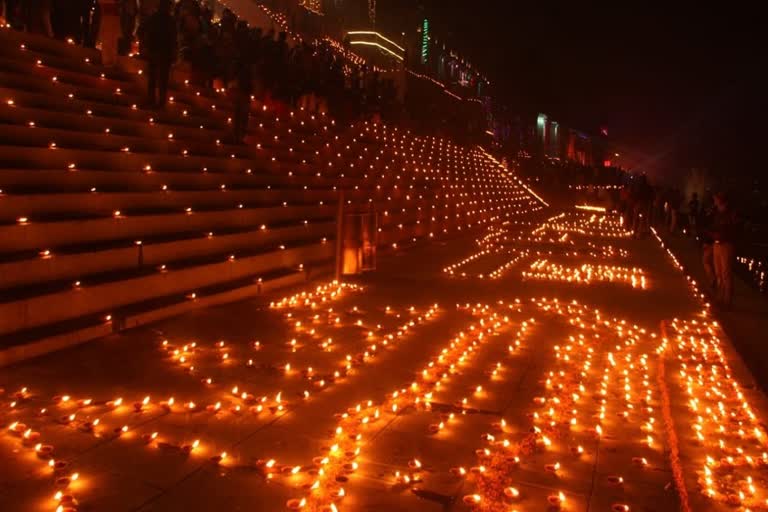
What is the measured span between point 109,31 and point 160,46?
1567mm

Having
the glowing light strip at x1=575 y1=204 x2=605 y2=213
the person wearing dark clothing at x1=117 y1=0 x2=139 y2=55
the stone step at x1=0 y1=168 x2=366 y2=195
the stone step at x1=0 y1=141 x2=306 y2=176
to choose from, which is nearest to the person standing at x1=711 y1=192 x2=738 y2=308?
the stone step at x1=0 y1=168 x2=366 y2=195

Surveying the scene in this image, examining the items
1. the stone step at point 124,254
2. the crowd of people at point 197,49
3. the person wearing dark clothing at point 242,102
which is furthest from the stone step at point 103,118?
the stone step at point 124,254

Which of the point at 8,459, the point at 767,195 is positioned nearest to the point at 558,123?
the point at 767,195

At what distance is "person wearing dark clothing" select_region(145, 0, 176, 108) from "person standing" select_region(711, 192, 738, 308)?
7.97 metres

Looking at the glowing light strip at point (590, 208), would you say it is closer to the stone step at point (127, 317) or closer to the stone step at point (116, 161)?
the stone step at point (116, 161)

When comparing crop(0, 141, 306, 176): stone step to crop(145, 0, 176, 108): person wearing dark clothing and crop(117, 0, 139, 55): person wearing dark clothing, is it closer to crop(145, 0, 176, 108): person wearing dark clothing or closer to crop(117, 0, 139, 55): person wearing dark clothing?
crop(145, 0, 176, 108): person wearing dark clothing

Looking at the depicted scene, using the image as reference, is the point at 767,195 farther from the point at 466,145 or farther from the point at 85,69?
the point at 85,69

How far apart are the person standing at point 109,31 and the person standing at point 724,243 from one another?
925 centimetres

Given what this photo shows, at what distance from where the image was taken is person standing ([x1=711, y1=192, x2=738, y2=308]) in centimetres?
935

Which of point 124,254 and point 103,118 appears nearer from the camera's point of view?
point 124,254

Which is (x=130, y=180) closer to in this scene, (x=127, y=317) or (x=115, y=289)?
(x=115, y=289)

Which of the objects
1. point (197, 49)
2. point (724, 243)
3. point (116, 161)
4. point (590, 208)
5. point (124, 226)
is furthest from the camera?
point (590, 208)

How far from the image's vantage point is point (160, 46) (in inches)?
428

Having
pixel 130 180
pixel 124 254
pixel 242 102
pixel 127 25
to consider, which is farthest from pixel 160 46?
pixel 124 254
